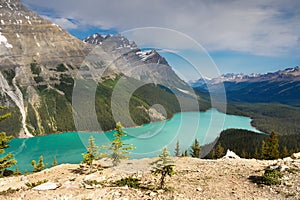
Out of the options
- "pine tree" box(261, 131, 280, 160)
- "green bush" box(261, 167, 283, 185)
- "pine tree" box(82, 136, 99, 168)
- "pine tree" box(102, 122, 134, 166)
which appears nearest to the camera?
"green bush" box(261, 167, 283, 185)

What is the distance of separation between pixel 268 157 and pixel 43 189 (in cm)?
4688

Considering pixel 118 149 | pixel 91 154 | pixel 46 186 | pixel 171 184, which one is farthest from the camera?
pixel 91 154

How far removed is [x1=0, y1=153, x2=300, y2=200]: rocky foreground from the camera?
1714cm

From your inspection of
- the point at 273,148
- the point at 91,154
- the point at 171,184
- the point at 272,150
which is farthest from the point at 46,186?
the point at 273,148

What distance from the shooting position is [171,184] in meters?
19.5

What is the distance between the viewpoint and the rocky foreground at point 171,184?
56.2 feet

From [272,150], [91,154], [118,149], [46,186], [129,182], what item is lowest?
[46,186]

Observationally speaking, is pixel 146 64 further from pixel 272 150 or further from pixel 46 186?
pixel 272 150

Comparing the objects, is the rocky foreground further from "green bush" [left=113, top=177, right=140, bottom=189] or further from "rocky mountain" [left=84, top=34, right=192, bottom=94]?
"rocky mountain" [left=84, top=34, right=192, bottom=94]

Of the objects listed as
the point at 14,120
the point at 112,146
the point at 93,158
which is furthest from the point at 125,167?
the point at 14,120

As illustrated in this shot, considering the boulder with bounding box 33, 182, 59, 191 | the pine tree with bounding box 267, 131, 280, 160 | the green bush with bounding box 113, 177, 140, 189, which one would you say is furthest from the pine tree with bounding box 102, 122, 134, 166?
the pine tree with bounding box 267, 131, 280, 160

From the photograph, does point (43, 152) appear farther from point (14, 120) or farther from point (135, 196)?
point (135, 196)

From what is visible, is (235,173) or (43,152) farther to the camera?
(43,152)

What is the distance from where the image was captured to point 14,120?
180 m
